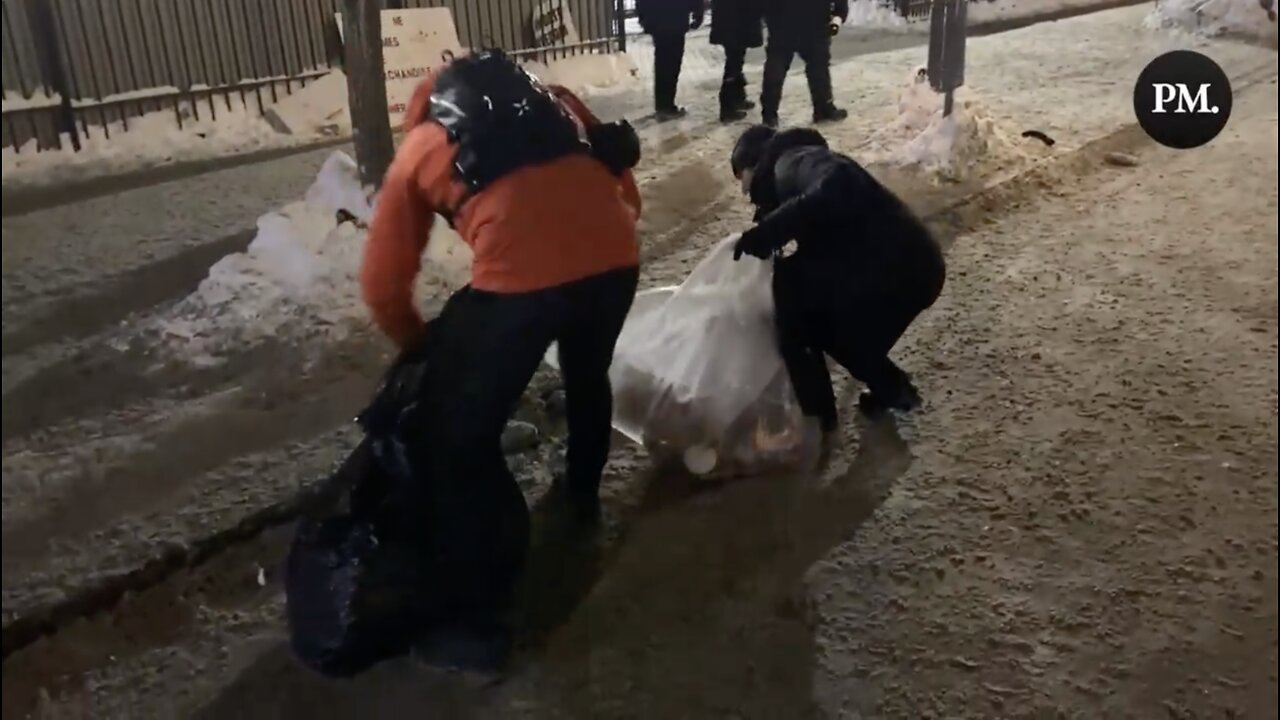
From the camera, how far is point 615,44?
5.50 ft

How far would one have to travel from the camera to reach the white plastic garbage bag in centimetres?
161

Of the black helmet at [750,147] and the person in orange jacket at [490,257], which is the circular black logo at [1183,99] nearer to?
the person in orange jacket at [490,257]

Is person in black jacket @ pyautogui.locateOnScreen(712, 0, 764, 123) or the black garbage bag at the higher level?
person in black jacket @ pyautogui.locateOnScreen(712, 0, 764, 123)

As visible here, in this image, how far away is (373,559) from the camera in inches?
46.3

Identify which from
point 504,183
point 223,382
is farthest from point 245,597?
point 504,183

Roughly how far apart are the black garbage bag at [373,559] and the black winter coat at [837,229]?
0.63 metres

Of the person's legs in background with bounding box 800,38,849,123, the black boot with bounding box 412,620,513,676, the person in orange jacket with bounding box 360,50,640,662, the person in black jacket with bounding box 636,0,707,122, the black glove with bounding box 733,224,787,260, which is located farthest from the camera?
the person's legs in background with bounding box 800,38,849,123

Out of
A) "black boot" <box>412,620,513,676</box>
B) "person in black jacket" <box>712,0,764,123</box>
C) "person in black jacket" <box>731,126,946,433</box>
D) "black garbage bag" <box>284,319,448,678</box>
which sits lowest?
"black boot" <box>412,620,513,676</box>

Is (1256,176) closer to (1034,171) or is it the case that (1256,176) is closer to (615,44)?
(615,44)

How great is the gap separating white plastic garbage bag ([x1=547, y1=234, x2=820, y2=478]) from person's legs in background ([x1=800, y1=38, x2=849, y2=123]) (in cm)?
38

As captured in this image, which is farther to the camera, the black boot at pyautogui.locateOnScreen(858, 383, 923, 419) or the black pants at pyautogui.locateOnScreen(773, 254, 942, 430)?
the black boot at pyautogui.locateOnScreen(858, 383, 923, 419)

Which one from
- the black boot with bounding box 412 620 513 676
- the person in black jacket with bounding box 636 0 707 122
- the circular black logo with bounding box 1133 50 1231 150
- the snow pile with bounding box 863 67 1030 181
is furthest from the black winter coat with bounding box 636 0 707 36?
the black boot with bounding box 412 620 513 676

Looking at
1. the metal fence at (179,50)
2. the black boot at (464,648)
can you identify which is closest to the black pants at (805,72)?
the metal fence at (179,50)

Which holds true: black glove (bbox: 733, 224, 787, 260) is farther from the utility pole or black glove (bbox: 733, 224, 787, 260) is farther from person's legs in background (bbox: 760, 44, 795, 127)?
the utility pole
